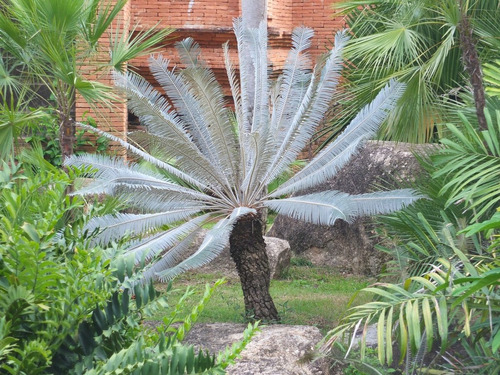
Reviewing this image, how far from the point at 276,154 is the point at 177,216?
1.00 m

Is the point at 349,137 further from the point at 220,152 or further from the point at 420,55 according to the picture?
the point at 420,55

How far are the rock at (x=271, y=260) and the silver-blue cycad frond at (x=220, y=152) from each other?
2212mm

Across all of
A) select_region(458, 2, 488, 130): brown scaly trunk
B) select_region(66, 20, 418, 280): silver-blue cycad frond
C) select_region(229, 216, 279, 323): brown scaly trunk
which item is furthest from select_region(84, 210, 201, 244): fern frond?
select_region(458, 2, 488, 130): brown scaly trunk

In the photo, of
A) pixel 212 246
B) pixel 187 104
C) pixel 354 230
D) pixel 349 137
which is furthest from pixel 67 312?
pixel 354 230

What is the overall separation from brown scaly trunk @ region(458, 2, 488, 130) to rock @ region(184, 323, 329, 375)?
1.94 meters

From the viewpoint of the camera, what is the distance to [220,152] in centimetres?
671

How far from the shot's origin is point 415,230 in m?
4.95

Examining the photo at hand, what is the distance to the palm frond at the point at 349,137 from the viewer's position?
6305 mm

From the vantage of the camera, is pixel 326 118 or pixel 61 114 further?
pixel 326 118

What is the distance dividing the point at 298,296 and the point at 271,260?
952 millimetres

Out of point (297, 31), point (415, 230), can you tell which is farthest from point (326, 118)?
point (415, 230)

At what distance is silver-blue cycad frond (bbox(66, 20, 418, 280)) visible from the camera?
612 cm

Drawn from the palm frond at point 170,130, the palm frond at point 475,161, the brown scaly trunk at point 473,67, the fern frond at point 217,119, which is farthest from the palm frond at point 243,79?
the palm frond at point 475,161

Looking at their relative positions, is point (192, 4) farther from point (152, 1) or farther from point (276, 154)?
point (276, 154)
